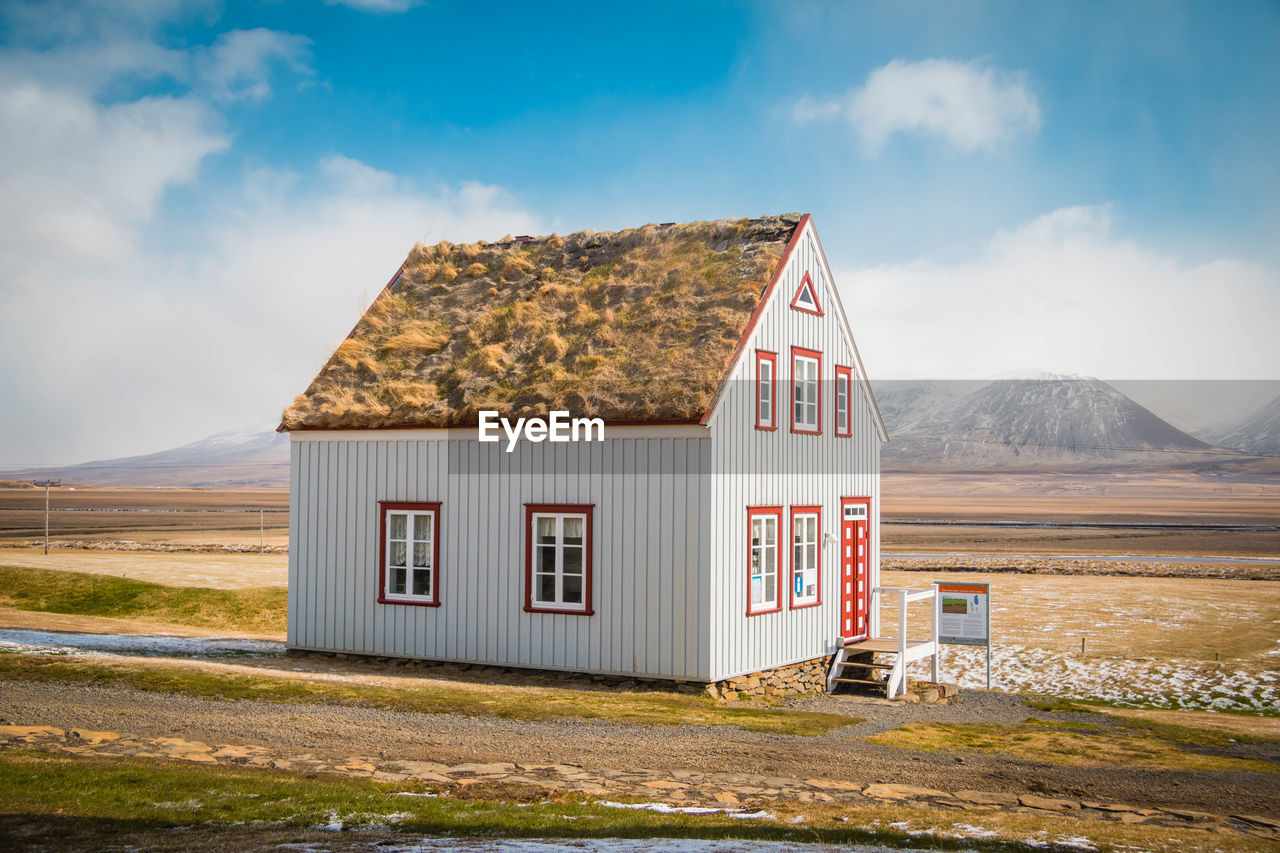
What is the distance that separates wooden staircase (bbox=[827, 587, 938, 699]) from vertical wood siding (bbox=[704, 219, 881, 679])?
0.54m

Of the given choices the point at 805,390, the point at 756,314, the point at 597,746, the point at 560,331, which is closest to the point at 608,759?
the point at 597,746

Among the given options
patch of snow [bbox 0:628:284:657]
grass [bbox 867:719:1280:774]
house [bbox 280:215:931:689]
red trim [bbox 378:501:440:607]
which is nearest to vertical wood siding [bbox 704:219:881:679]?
house [bbox 280:215:931:689]

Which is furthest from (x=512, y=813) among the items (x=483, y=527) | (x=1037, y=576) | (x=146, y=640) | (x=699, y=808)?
(x=1037, y=576)

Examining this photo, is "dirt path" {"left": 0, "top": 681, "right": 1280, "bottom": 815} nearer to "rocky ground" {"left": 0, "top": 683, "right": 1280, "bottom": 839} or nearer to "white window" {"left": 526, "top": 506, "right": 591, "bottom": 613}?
"rocky ground" {"left": 0, "top": 683, "right": 1280, "bottom": 839}

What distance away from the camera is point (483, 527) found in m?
19.1

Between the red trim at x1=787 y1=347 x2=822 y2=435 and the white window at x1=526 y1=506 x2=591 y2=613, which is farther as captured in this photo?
the red trim at x1=787 y1=347 x2=822 y2=435

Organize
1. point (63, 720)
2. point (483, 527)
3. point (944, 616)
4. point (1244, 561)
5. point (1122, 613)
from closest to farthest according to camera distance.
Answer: point (63, 720) → point (483, 527) → point (944, 616) → point (1122, 613) → point (1244, 561)

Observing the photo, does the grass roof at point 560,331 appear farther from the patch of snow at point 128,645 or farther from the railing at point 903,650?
the railing at point 903,650

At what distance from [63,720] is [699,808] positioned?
820cm

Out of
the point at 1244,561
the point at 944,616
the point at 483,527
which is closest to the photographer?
the point at 483,527

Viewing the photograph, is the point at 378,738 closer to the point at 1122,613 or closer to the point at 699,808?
the point at 699,808

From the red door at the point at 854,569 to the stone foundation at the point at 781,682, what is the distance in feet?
3.81

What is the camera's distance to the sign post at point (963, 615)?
21578mm

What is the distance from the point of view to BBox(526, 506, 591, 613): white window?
59.6 feet
